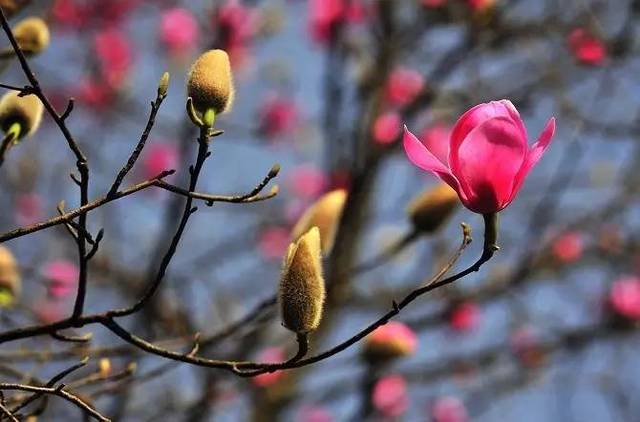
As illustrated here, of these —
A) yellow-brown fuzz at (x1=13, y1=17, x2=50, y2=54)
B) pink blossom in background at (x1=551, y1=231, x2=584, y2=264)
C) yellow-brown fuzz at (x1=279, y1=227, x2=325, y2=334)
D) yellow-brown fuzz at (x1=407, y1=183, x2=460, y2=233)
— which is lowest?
yellow-brown fuzz at (x1=279, y1=227, x2=325, y2=334)

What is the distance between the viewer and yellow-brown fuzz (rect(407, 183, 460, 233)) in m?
1.22

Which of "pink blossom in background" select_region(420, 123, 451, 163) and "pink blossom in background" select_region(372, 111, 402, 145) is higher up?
"pink blossom in background" select_region(420, 123, 451, 163)

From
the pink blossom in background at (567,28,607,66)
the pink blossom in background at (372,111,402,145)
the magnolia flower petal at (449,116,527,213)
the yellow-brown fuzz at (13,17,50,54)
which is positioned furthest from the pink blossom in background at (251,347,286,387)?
the magnolia flower petal at (449,116,527,213)

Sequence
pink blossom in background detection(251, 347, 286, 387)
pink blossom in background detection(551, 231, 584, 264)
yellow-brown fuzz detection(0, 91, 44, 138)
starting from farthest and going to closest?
pink blossom in background detection(551, 231, 584, 264)
pink blossom in background detection(251, 347, 286, 387)
yellow-brown fuzz detection(0, 91, 44, 138)

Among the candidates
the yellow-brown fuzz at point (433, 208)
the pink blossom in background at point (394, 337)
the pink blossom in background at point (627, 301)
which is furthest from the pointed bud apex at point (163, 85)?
the pink blossom in background at point (627, 301)

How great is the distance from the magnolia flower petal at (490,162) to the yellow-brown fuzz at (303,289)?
15cm

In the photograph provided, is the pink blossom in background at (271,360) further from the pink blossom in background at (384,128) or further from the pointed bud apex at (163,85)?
the pointed bud apex at (163,85)

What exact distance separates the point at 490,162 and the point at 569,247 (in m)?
2.84

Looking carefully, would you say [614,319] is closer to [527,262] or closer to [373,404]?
[527,262]

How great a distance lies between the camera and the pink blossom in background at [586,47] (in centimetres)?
266

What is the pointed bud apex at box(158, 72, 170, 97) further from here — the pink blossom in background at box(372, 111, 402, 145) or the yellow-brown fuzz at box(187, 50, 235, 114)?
the pink blossom in background at box(372, 111, 402, 145)

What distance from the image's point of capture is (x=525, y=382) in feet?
10.6

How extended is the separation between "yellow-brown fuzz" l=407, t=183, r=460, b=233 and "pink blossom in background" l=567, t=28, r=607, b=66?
1558 millimetres

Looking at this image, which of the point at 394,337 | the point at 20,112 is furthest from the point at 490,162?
the point at 394,337
